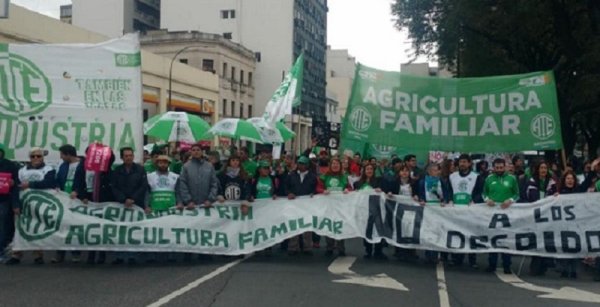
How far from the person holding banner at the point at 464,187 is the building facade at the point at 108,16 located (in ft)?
215

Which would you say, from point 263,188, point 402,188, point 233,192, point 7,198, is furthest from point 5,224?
point 402,188

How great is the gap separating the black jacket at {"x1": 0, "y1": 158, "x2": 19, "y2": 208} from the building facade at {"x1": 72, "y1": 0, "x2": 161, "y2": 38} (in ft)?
212

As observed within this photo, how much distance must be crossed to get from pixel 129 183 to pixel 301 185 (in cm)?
277

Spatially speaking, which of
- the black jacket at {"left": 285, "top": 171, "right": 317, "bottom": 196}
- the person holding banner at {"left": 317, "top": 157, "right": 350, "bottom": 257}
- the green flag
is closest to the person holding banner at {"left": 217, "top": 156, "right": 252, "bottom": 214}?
the black jacket at {"left": 285, "top": 171, "right": 317, "bottom": 196}

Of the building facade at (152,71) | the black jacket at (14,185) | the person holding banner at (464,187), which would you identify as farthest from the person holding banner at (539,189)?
the building facade at (152,71)

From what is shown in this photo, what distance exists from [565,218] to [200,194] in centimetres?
540

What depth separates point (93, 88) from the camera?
1093cm

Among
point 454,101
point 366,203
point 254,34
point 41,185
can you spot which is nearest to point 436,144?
point 454,101

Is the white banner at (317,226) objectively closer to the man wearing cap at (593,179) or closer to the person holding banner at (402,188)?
the man wearing cap at (593,179)

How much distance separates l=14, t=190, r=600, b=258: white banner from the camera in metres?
10.7

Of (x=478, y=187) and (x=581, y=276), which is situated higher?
(x=478, y=187)

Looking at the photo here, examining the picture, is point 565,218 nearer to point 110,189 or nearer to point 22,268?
point 110,189

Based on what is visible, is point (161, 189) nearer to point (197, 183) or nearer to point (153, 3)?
point (197, 183)

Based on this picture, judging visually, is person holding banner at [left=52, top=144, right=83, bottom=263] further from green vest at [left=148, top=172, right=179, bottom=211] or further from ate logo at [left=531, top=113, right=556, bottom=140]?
ate logo at [left=531, top=113, right=556, bottom=140]
